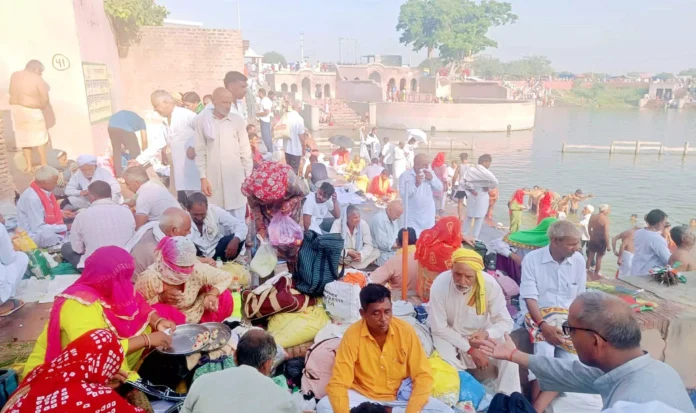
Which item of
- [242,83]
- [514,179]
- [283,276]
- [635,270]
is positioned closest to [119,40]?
[242,83]

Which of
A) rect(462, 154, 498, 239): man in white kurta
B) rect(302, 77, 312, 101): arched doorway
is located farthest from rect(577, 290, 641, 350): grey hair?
rect(302, 77, 312, 101): arched doorway

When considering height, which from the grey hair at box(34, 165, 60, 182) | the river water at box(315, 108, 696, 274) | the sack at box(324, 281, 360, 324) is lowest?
the river water at box(315, 108, 696, 274)

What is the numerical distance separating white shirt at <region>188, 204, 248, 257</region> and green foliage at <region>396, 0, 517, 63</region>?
58.0m

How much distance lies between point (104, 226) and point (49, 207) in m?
1.99

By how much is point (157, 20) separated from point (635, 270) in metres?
16.0

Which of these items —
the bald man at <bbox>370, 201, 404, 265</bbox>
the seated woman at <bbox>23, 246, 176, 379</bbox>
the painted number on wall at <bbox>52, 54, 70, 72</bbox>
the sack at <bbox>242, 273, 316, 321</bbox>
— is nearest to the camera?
the seated woman at <bbox>23, 246, 176, 379</bbox>

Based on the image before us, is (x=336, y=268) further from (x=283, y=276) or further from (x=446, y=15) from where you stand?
(x=446, y=15)

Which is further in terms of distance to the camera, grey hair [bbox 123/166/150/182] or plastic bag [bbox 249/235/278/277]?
grey hair [bbox 123/166/150/182]

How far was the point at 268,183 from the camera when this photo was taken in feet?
13.9

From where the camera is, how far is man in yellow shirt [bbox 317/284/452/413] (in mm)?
2975

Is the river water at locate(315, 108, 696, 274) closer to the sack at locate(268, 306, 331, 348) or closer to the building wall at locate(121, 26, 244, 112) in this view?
the sack at locate(268, 306, 331, 348)

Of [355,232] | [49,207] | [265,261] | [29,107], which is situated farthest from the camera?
[29,107]

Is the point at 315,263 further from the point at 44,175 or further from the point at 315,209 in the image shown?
the point at 44,175

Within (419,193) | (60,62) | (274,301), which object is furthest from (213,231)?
(60,62)
